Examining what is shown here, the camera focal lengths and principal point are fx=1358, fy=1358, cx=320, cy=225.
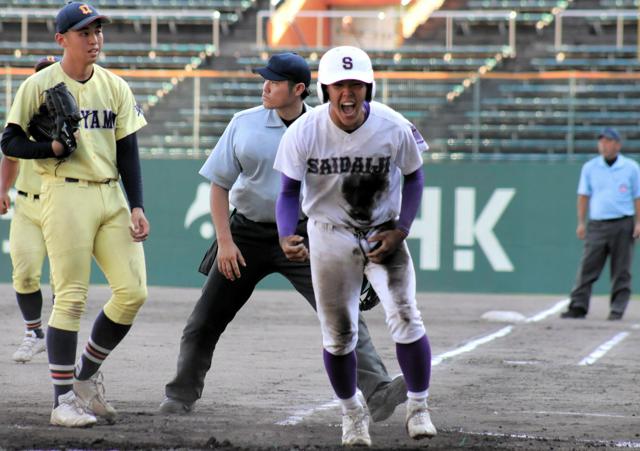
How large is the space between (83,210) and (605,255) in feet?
34.8

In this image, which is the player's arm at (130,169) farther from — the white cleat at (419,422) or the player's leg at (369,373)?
the white cleat at (419,422)

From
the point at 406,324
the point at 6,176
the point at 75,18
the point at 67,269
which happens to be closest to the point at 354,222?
the point at 406,324

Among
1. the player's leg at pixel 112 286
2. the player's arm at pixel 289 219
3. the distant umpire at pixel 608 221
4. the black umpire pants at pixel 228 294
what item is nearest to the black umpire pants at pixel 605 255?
the distant umpire at pixel 608 221

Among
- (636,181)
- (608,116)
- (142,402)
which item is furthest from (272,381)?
(608,116)

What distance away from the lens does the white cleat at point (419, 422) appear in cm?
654

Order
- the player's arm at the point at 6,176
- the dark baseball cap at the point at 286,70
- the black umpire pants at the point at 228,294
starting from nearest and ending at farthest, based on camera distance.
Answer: the dark baseball cap at the point at 286,70, the black umpire pants at the point at 228,294, the player's arm at the point at 6,176

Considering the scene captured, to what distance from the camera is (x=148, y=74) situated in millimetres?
22906

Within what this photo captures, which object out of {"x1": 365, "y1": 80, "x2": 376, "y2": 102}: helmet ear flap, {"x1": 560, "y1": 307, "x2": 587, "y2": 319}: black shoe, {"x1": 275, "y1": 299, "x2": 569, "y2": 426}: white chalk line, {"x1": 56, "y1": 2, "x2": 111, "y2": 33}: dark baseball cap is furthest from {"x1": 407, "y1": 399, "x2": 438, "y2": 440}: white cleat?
{"x1": 560, "y1": 307, "x2": 587, "y2": 319}: black shoe

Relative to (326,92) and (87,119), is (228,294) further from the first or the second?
(326,92)

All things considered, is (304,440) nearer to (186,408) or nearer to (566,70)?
(186,408)

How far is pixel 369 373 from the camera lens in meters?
7.44

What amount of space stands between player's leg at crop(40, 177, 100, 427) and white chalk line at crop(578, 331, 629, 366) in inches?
208

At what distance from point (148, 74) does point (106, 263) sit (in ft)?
52.4

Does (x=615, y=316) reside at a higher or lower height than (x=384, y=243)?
lower
